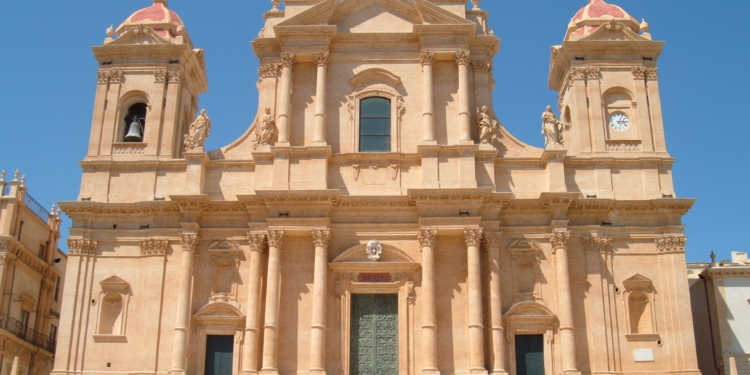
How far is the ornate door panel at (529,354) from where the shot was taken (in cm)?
2753

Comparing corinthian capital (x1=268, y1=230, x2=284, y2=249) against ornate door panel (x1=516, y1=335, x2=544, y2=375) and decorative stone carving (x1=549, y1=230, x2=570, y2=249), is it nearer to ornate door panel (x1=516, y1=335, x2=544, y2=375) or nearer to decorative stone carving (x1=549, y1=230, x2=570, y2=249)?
ornate door panel (x1=516, y1=335, x2=544, y2=375)

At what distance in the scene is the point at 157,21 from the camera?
32.5 metres

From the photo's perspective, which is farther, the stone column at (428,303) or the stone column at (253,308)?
the stone column at (253,308)

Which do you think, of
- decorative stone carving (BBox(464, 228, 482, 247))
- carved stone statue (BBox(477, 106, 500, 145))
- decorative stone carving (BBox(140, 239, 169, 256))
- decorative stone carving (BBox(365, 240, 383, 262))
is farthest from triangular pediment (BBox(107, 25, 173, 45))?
decorative stone carving (BBox(464, 228, 482, 247))

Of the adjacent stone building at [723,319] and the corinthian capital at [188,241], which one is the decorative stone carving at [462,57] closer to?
the corinthian capital at [188,241]

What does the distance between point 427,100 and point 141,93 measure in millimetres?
10153

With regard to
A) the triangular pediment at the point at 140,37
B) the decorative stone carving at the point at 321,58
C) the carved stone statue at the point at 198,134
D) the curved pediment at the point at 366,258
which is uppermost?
the triangular pediment at the point at 140,37

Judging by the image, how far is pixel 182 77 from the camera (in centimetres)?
3178

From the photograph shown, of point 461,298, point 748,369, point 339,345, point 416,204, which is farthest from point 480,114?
point 748,369

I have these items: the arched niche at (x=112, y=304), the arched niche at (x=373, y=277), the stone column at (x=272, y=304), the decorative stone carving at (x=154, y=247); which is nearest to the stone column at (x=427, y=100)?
the arched niche at (x=373, y=277)

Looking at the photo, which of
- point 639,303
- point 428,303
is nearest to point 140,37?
point 428,303

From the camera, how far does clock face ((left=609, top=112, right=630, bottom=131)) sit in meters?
30.8

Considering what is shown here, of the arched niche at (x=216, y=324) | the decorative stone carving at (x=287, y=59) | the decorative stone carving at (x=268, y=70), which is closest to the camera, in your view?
the arched niche at (x=216, y=324)

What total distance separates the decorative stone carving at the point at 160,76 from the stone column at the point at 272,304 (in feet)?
24.2
